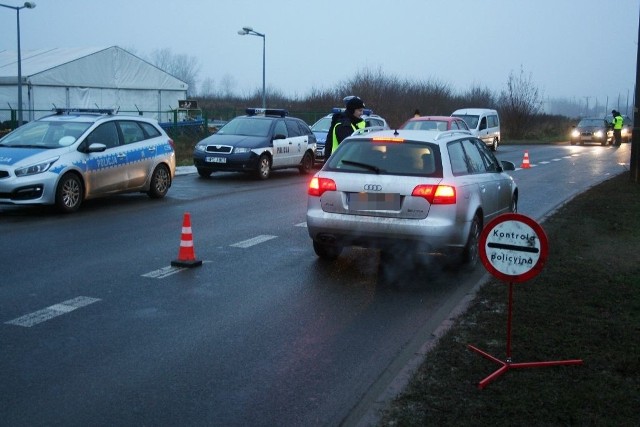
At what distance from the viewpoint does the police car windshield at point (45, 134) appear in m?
13.2

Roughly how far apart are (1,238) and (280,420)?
712 cm

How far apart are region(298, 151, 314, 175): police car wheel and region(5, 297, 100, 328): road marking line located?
15.3m

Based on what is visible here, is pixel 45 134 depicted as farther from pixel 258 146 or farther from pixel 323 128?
pixel 323 128

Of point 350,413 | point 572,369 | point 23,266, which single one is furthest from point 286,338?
point 23,266

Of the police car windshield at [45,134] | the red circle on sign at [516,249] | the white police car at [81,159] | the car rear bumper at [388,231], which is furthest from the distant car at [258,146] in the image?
the red circle on sign at [516,249]

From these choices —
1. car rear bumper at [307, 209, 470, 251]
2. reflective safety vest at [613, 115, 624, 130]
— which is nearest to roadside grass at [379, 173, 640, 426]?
car rear bumper at [307, 209, 470, 251]

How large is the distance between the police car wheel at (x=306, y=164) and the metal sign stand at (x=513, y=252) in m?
16.9

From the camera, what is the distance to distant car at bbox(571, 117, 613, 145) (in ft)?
150

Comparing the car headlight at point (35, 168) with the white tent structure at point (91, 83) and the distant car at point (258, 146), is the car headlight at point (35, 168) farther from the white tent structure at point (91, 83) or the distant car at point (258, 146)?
Result: the white tent structure at point (91, 83)

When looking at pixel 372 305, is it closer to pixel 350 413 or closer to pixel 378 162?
pixel 378 162

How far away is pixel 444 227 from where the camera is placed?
26.9ft

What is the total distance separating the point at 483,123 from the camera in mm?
34438

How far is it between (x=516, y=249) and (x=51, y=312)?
396cm

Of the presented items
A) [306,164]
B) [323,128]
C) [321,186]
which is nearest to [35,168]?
[321,186]
